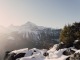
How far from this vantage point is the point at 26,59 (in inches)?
1785

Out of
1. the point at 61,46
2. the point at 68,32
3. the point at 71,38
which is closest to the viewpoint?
the point at 61,46

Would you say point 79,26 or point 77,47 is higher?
point 79,26

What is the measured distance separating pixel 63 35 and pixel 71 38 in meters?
8.19

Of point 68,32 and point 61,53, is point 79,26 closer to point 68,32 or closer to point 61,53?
point 68,32

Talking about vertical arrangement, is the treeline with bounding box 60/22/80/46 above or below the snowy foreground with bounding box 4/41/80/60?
above

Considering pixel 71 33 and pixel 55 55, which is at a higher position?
pixel 71 33

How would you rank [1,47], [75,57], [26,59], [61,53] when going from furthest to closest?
[1,47] → [61,53] → [26,59] → [75,57]

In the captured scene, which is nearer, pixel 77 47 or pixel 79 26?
pixel 77 47

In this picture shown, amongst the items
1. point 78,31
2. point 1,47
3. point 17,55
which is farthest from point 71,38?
point 1,47

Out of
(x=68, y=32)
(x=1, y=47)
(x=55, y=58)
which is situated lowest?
(x=1, y=47)

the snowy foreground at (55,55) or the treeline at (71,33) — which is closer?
the snowy foreground at (55,55)

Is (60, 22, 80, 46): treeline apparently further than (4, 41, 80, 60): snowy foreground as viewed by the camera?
Yes

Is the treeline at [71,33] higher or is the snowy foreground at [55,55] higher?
the treeline at [71,33]

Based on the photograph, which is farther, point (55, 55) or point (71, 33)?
point (71, 33)
